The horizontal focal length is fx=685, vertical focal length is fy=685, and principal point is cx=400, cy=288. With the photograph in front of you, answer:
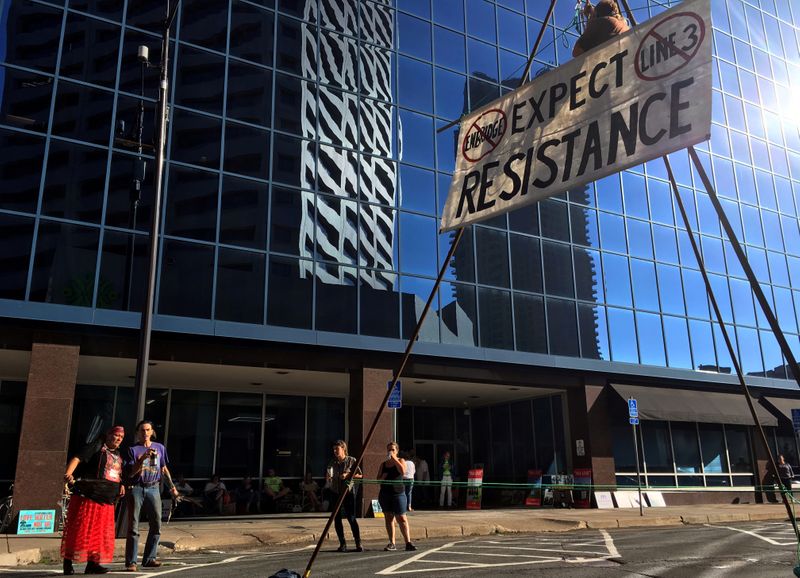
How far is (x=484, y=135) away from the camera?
5641mm

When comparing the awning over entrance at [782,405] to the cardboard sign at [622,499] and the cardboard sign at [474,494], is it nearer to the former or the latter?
the cardboard sign at [622,499]

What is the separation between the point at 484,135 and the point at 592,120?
101cm

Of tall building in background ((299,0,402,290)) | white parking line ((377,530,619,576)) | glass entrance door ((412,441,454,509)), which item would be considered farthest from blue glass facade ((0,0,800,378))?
white parking line ((377,530,619,576))

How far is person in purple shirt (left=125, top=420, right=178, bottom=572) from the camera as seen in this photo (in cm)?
854

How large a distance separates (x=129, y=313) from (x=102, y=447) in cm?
769

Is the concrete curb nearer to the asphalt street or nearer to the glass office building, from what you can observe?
the asphalt street

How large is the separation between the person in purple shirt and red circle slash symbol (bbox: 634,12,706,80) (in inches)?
280

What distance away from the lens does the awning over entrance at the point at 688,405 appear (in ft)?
75.1

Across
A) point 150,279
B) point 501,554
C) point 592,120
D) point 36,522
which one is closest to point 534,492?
point 501,554

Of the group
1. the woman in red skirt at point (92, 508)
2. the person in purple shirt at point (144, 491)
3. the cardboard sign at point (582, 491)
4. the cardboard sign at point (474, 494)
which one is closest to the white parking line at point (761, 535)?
the cardboard sign at point (582, 491)

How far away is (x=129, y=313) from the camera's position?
15648 mm

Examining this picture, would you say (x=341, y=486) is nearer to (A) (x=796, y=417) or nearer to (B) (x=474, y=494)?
(B) (x=474, y=494)

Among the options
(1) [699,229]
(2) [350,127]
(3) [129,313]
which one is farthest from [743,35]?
(3) [129,313]

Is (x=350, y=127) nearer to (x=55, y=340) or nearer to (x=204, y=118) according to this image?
(x=204, y=118)
